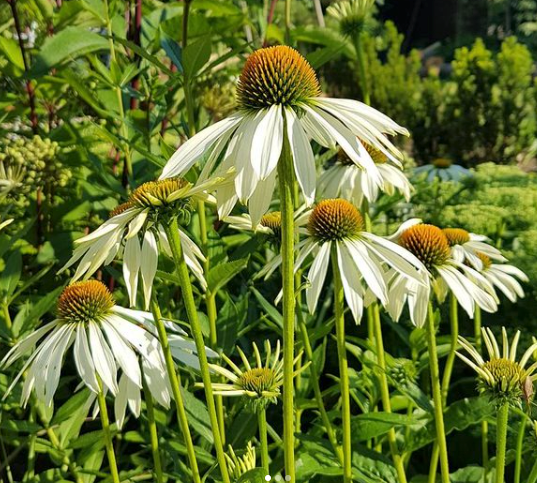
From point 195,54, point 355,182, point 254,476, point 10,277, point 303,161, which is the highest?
point 195,54

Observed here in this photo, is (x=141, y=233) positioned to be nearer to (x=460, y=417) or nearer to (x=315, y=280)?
(x=315, y=280)

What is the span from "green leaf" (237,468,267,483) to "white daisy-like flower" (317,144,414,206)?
52 cm

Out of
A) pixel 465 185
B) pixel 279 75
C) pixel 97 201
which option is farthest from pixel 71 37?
pixel 465 185

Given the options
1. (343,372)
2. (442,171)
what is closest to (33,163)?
(343,372)

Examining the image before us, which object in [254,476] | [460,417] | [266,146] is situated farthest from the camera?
[460,417]

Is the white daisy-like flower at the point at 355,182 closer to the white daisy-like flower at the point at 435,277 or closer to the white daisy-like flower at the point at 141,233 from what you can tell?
the white daisy-like flower at the point at 435,277

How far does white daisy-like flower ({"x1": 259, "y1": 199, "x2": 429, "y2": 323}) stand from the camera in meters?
0.79

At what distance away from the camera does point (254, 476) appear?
697 mm

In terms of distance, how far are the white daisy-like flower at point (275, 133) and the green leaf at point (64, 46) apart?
491 millimetres

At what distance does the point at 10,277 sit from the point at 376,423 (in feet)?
2.09

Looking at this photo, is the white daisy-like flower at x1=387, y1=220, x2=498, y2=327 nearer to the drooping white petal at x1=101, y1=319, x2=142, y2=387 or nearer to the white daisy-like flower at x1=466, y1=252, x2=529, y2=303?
the white daisy-like flower at x1=466, y1=252, x2=529, y2=303

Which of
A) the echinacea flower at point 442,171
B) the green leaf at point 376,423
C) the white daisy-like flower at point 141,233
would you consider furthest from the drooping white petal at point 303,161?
the echinacea flower at point 442,171

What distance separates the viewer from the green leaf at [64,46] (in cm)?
107

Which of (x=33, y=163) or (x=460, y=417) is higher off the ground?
(x=33, y=163)
